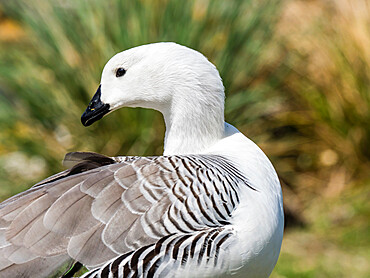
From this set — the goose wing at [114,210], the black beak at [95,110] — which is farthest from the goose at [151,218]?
the black beak at [95,110]

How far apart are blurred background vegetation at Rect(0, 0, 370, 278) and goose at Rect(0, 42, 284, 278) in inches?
86.5

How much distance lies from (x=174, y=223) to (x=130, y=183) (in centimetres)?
31

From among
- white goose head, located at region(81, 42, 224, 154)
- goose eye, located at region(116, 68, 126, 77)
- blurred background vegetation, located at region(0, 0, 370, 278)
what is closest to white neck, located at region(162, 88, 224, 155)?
white goose head, located at region(81, 42, 224, 154)

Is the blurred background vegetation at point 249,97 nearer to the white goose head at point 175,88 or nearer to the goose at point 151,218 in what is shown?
the white goose head at point 175,88

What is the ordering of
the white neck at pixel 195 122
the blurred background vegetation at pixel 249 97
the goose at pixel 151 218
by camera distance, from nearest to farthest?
the goose at pixel 151 218 → the white neck at pixel 195 122 → the blurred background vegetation at pixel 249 97

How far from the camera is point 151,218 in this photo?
2.95 meters

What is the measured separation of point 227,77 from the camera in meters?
5.86

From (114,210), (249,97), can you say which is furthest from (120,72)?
(249,97)

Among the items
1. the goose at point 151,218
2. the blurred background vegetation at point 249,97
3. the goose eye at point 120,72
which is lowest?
the blurred background vegetation at point 249,97

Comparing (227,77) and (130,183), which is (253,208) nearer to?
(130,183)

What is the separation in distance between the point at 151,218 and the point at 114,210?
0.18 meters

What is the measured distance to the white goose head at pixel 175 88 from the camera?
3.48 meters

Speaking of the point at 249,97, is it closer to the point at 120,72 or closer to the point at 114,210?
the point at 120,72

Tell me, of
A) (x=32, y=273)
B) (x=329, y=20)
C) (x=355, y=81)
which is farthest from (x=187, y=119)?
(x=329, y=20)
